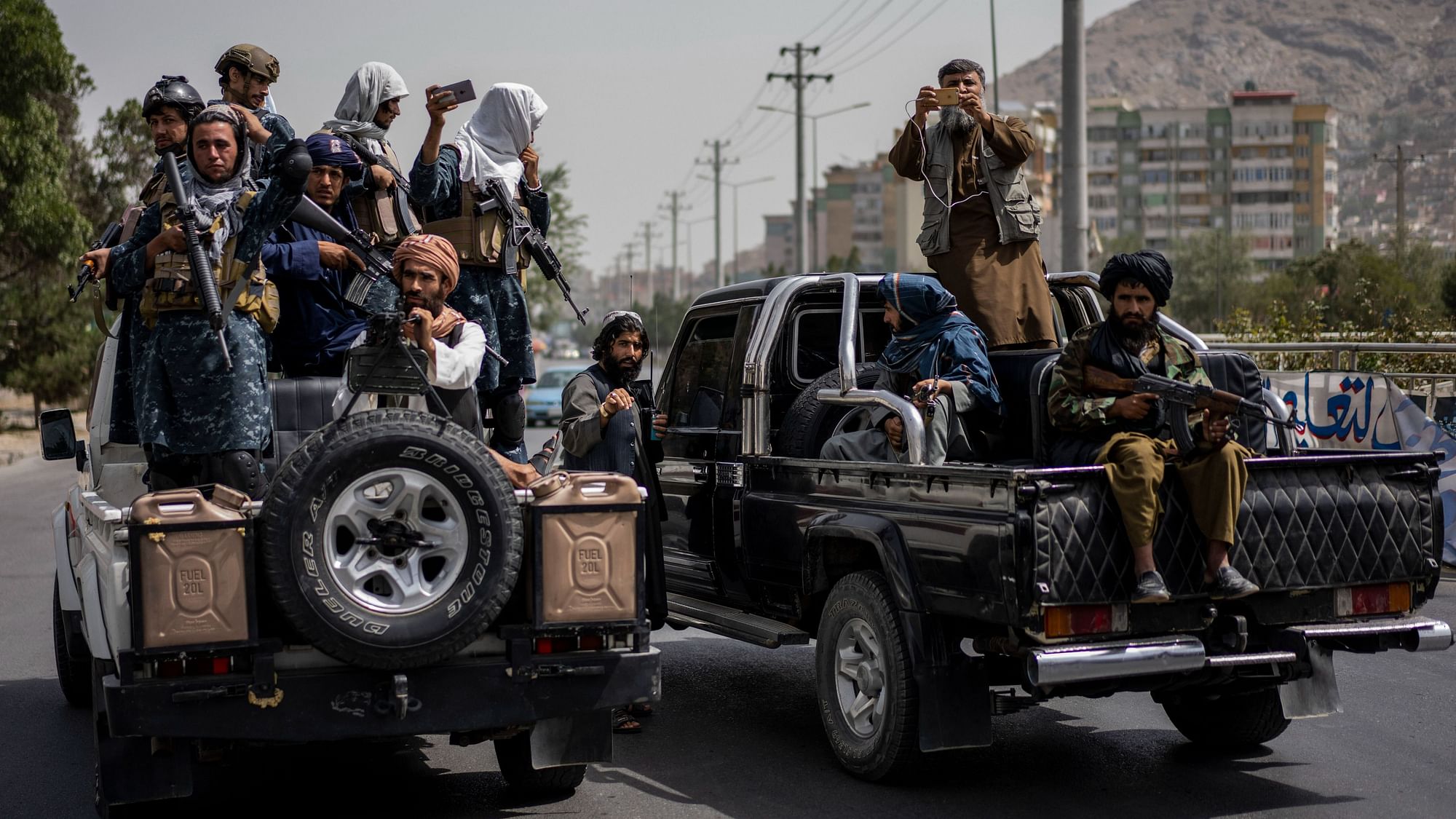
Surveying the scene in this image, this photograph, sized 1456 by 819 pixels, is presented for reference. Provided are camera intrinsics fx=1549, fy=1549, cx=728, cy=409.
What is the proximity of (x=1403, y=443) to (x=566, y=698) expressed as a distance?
27.0 ft

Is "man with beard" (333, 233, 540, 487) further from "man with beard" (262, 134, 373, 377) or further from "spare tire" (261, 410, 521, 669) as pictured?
"man with beard" (262, 134, 373, 377)

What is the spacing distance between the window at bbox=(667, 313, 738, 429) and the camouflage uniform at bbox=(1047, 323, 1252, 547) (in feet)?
6.37

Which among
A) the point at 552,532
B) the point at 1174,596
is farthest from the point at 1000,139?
the point at 552,532

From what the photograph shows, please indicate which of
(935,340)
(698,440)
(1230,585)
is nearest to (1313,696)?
(1230,585)

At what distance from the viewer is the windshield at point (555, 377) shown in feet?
129

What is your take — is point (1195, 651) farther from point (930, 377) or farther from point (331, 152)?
point (331, 152)

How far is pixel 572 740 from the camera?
5305 millimetres

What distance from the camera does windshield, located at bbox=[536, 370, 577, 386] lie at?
39247 mm

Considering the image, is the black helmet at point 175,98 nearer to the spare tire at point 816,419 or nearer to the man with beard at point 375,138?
the man with beard at point 375,138

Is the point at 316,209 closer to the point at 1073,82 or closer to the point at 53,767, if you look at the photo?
the point at 53,767

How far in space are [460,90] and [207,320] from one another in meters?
1.98

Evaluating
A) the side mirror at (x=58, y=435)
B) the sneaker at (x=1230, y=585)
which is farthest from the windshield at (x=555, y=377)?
the sneaker at (x=1230, y=585)

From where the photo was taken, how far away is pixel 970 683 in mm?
5566

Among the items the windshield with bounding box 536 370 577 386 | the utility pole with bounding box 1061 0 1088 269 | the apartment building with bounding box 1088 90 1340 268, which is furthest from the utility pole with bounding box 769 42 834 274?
the apartment building with bounding box 1088 90 1340 268
